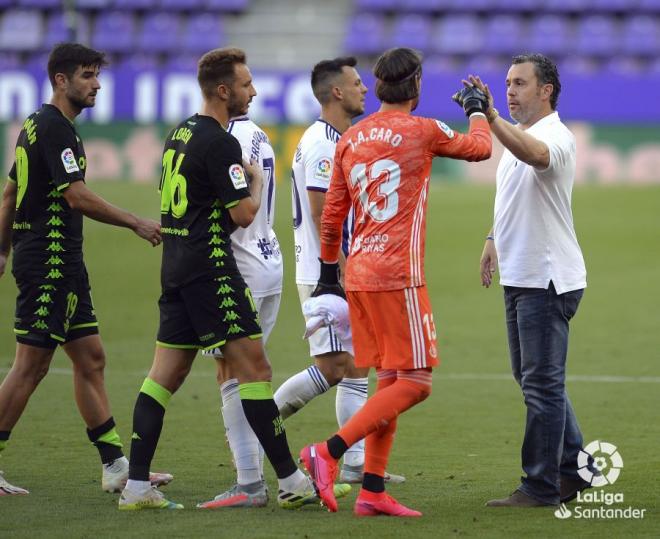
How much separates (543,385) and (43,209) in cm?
270

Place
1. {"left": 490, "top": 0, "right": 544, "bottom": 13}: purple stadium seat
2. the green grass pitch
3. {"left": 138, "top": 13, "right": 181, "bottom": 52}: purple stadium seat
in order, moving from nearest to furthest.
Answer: the green grass pitch < {"left": 138, "top": 13, "right": 181, "bottom": 52}: purple stadium seat < {"left": 490, "top": 0, "right": 544, "bottom": 13}: purple stadium seat

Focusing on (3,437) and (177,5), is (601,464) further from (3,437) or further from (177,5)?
(177,5)

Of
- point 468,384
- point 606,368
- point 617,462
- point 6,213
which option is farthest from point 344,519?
point 606,368

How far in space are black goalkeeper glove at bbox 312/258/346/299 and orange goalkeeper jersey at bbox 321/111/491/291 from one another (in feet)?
1.08

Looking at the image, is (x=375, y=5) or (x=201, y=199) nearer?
(x=201, y=199)

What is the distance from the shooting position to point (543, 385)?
19.4ft

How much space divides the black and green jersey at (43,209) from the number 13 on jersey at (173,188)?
61 cm

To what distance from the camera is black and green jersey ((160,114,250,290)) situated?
577 cm

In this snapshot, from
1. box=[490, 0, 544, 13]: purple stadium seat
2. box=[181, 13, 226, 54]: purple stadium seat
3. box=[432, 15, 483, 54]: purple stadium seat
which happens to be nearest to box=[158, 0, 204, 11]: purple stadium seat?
box=[181, 13, 226, 54]: purple stadium seat

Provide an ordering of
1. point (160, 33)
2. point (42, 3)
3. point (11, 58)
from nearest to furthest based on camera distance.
→ 1. point (11, 58)
2. point (160, 33)
3. point (42, 3)

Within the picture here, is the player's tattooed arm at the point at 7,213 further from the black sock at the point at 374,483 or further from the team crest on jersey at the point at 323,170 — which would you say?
the black sock at the point at 374,483

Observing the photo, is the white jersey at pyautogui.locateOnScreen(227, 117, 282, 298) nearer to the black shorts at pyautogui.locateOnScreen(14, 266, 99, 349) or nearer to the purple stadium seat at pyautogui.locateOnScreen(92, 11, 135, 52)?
the black shorts at pyautogui.locateOnScreen(14, 266, 99, 349)

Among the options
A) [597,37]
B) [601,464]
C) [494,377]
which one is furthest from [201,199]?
[597,37]

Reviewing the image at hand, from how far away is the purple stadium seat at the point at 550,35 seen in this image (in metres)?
34.7
